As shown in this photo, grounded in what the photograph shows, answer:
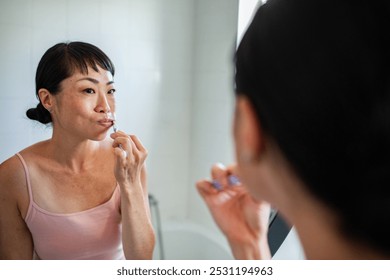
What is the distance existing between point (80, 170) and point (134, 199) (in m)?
0.11

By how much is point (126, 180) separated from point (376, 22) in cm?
49

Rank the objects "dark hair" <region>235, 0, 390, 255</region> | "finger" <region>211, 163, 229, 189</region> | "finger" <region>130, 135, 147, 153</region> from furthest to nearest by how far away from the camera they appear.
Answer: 1. "finger" <region>130, 135, 147, 153</region>
2. "finger" <region>211, 163, 229, 189</region>
3. "dark hair" <region>235, 0, 390, 255</region>

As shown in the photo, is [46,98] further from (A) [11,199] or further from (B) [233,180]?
(B) [233,180]

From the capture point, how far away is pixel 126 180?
2.21 ft

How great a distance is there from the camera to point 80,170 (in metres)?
0.68

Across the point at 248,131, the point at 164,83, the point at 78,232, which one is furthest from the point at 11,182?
the point at 248,131

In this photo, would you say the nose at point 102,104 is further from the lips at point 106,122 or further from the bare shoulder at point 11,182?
the bare shoulder at point 11,182

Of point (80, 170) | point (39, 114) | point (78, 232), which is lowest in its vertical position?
point (78, 232)

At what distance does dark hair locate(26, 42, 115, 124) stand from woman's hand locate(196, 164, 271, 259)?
0.28 meters

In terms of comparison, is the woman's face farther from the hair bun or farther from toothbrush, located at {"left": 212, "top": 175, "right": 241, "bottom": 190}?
toothbrush, located at {"left": 212, "top": 175, "right": 241, "bottom": 190}

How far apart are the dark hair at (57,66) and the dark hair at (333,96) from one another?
1.21 feet

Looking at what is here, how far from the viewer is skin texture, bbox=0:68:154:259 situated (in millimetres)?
632

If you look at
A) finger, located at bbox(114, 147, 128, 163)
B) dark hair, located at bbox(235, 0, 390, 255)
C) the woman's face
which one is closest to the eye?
the woman's face
